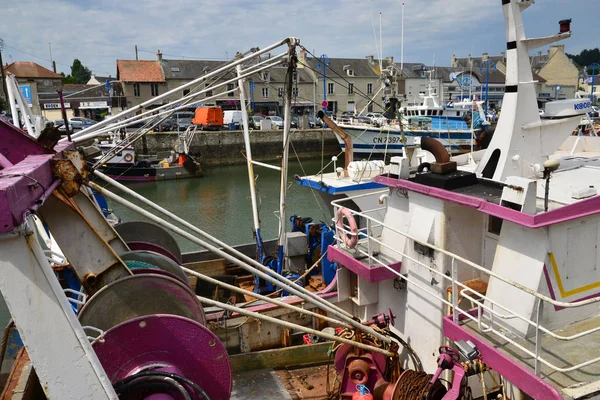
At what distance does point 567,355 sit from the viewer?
5.36 metres

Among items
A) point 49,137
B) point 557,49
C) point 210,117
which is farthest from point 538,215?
point 557,49

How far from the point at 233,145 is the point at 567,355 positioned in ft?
134

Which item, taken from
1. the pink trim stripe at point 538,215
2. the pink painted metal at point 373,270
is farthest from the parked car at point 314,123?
the pink trim stripe at point 538,215

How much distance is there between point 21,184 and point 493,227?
20.4ft

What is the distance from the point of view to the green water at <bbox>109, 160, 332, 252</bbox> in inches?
955

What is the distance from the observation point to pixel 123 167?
35.1m

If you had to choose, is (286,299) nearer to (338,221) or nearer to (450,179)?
(338,221)

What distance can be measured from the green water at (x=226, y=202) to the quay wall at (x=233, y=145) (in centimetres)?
243

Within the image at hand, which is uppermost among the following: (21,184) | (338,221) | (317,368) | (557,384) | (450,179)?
(21,184)

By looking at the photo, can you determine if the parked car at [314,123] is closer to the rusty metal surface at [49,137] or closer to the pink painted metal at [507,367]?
the pink painted metal at [507,367]

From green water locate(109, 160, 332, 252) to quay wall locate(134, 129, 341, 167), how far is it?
7.96 feet

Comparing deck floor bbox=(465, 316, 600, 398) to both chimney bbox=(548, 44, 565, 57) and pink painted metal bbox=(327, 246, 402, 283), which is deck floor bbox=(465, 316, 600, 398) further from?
chimney bbox=(548, 44, 565, 57)

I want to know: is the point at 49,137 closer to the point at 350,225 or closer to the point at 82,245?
the point at 82,245

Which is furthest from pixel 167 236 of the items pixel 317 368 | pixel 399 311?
pixel 399 311
